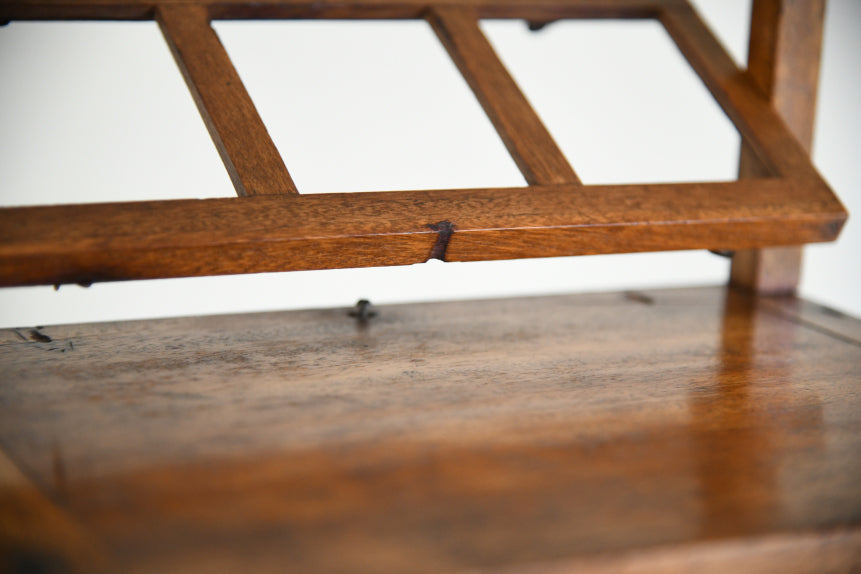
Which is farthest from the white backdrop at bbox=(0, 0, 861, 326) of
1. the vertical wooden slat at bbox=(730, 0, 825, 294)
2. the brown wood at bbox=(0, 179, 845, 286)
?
the brown wood at bbox=(0, 179, 845, 286)

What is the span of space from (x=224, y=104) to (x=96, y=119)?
95cm

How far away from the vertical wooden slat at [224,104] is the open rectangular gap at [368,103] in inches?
24.7

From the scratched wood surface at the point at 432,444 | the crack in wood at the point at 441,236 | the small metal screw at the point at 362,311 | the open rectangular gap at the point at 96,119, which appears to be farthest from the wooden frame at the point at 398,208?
the open rectangular gap at the point at 96,119

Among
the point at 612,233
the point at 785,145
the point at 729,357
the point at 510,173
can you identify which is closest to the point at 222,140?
the point at 612,233

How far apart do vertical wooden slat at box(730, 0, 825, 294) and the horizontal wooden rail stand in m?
0.15

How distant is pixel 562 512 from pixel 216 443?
294 millimetres

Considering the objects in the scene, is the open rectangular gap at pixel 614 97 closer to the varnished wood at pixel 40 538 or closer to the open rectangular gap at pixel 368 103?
the open rectangular gap at pixel 368 103

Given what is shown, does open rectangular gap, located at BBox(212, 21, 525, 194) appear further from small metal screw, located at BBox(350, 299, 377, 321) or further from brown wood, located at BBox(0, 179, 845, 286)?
brown wood, located at BBox(0, 179, 845, 286)

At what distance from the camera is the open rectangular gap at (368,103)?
1.72 m

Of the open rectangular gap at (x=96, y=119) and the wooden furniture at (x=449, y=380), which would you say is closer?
the wooden furniture at (x=449, y=380)

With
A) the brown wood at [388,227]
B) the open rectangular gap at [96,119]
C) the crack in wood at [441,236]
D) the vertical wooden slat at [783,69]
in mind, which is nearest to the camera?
the brown wood at [388,227]

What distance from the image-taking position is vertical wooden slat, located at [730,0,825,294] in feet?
4.04

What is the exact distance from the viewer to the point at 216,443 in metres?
0.69

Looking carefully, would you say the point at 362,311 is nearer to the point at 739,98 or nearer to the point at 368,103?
the point at 739,98
